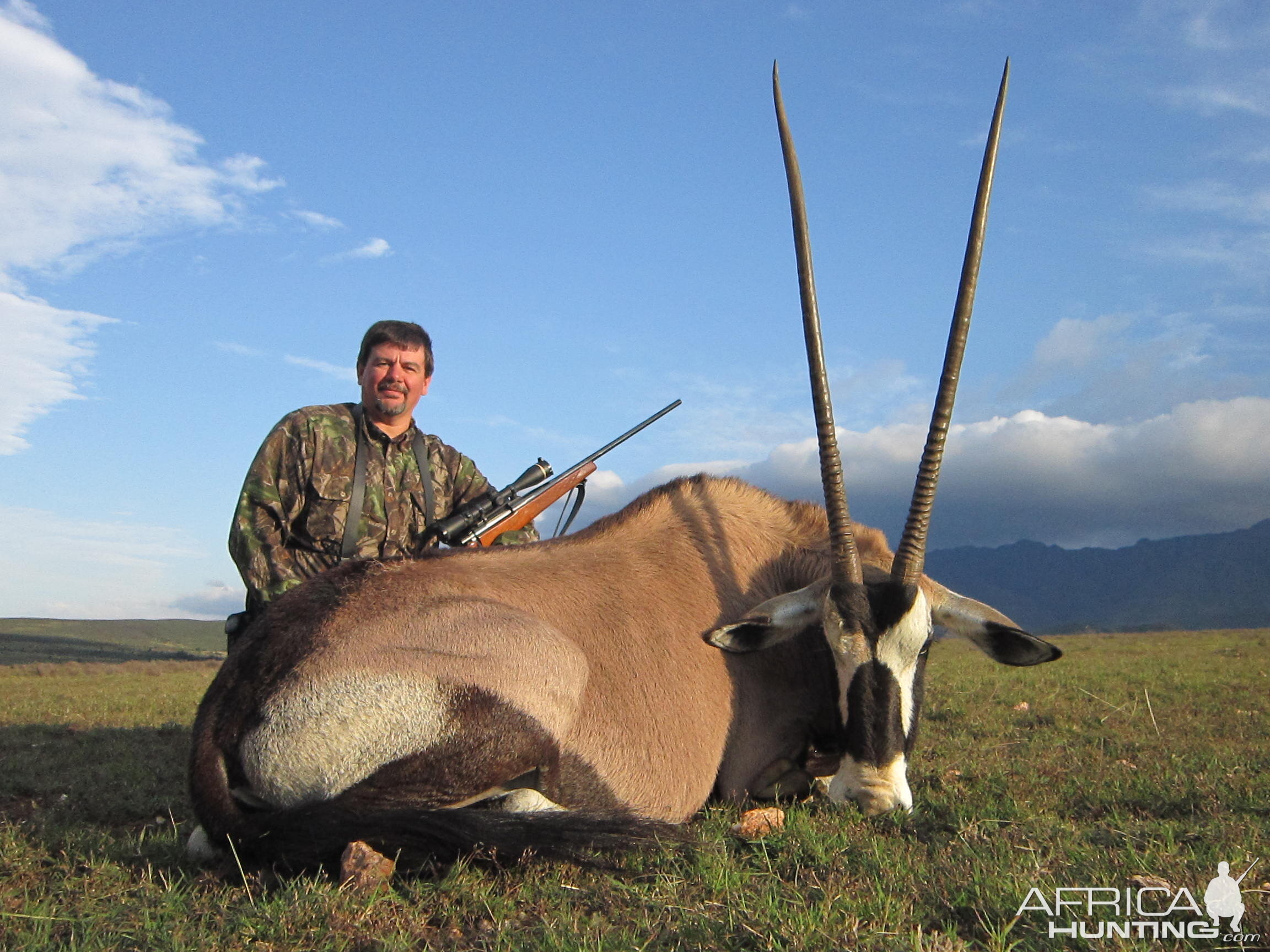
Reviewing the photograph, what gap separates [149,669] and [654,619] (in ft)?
81.5

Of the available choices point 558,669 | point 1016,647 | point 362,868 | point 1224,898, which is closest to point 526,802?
point 558,669

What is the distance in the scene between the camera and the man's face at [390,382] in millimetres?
7461

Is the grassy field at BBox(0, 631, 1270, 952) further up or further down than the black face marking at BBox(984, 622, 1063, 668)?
further down

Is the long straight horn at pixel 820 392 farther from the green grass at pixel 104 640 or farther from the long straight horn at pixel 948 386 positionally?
the green grass at pixel 104 640

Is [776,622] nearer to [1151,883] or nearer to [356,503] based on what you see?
[1151,883]

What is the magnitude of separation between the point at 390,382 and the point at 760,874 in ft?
16.0

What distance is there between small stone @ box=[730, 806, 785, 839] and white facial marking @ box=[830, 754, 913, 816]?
35cm

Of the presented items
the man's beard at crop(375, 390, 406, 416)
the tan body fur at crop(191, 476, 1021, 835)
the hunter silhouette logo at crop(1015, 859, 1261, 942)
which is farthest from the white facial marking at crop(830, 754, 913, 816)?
the man's beard at crop(375, 390, 406, 416)

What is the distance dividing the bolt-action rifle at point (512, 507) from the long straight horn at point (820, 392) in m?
2.51

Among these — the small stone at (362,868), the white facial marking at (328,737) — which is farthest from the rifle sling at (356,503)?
the small stone at (362,868)

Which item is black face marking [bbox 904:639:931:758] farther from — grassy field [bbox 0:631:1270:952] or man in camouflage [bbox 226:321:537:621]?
man in camouflage [bbox 226:321:537:621]

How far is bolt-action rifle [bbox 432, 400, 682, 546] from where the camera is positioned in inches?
289

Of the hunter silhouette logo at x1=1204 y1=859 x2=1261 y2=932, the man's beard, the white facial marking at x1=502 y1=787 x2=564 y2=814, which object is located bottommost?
the hunter silhouette logo at x1=1204 y1=859 x2=1261 y2=932

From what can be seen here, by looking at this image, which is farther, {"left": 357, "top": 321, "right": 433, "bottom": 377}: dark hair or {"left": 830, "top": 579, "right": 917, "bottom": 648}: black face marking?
{"left": 357, "top": 321, "right": 433, "bottom": 377}: dark hair
